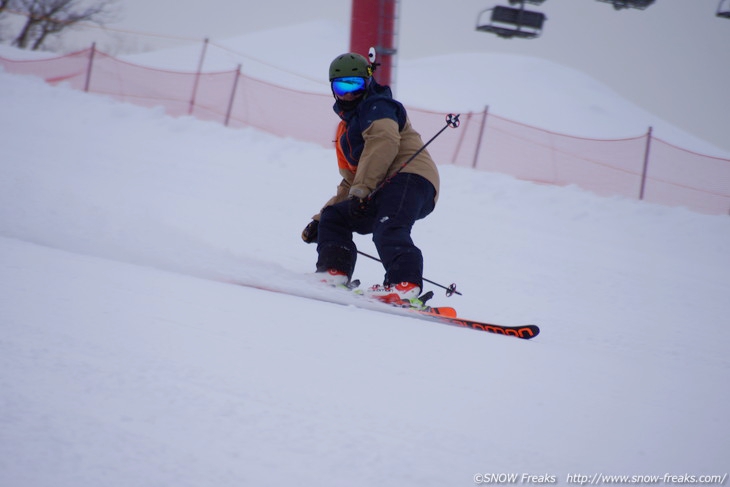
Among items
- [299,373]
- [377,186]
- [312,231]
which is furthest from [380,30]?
[299,373]

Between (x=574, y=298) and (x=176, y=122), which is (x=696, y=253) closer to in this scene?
(x=574, y=298)

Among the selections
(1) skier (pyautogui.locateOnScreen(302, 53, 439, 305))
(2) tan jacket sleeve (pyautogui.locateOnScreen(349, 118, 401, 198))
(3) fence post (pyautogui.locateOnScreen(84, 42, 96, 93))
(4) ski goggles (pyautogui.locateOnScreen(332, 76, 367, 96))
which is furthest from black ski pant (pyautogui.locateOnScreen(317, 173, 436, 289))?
(3) fence post (pyautogui.locateOnScreen(84, 42, 96, 93))

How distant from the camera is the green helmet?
12.8ft

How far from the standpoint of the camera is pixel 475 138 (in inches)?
479

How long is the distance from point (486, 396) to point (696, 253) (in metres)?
7.17

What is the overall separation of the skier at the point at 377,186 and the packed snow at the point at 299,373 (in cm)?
49

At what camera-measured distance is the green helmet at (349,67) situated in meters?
3.90

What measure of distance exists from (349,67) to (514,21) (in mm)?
10689

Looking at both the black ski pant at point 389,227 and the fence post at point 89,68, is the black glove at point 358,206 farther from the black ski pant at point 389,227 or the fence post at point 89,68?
the fence post at point 89,68

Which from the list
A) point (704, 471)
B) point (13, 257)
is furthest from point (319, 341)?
point (13, 257)

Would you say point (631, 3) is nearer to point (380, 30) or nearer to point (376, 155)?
point (380, 30)

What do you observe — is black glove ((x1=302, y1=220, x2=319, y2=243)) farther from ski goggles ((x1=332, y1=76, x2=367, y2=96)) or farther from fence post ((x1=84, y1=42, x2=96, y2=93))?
fence post ((x1=84, y1=42, x2=96, y2=93))

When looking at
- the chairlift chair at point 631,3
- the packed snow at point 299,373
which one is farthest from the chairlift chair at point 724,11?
the packed snow at point 299,373

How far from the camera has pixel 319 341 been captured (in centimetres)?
252
